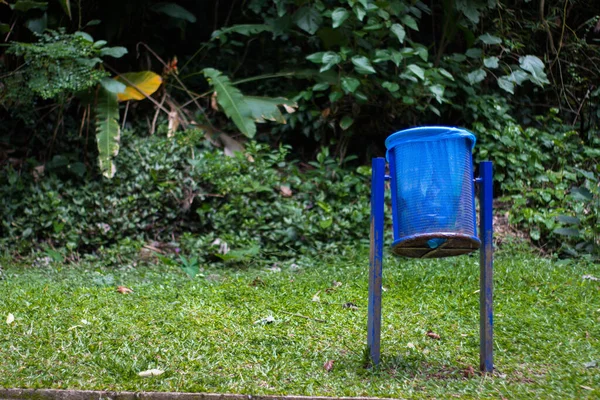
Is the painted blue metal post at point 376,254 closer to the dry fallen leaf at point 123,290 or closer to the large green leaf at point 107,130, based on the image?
the dry fallen leaf at point 123,290

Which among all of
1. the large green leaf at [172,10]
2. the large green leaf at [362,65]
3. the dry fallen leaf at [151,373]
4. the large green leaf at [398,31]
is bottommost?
the dry fallen leaf at [151,373]

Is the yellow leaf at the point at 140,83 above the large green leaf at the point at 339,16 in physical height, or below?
below

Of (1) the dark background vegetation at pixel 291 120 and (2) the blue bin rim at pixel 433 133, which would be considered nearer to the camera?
(2) the blue bin rim at pixel 433 133

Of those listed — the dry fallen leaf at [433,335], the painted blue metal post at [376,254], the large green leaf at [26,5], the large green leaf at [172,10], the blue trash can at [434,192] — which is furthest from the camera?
the large green leaf at [172,10]

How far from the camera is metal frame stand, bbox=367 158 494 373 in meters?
3.64

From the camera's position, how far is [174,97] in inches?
Answer: 362

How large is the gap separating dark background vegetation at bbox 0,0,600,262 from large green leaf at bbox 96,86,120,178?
0.80ft

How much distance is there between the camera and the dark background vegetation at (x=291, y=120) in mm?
7180

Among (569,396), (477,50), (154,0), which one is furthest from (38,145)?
(569,396)

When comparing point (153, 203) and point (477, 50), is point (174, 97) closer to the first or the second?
point (153, 203)

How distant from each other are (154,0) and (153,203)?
3394mm

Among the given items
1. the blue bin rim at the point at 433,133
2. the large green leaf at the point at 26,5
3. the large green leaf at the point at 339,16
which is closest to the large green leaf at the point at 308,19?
the large green leaf at the point at 339,16

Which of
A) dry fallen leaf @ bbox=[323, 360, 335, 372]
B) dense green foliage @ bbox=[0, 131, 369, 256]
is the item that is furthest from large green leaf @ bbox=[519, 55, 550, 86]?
dry fallen leaf @ bbox=[323, 360, 335, 372]

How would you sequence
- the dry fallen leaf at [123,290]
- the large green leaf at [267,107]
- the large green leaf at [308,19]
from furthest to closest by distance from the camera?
the large green leaf at [267,107]
the large green leaf at [308,19]
the dry fallen leaf at [123,290]
